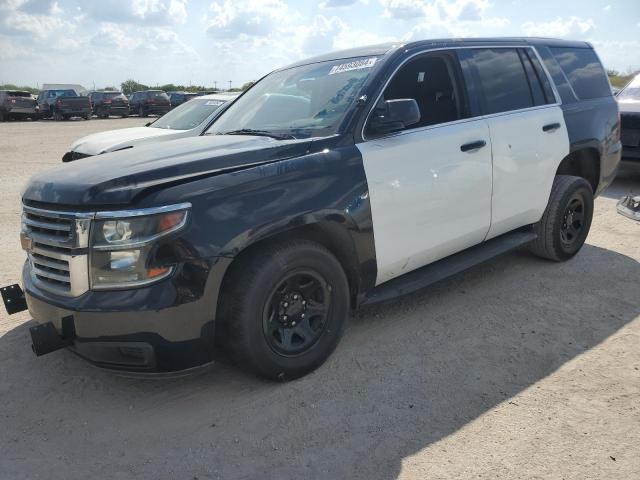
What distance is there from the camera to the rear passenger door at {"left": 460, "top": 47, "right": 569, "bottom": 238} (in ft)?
13.6

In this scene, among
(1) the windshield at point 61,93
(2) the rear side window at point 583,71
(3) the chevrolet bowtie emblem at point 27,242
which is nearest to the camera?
(3) the chevrolet bowtie emblem at point 27,242

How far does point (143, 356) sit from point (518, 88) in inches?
140

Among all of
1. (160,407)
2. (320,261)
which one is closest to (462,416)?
(320,261)

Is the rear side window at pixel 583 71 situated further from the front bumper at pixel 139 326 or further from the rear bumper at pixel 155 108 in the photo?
the rear bumper at pixel 155 108

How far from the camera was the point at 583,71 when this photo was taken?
17.0ft

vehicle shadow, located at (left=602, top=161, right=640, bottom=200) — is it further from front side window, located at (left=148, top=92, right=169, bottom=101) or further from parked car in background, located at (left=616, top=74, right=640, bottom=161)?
front side window, located at (left=148, top=92, right=169, bottom=101)

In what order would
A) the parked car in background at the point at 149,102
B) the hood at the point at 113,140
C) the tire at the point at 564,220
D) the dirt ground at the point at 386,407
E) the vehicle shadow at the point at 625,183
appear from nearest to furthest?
the dirt ground at the point at 386,407
the tire at the point at 564,220
the hood at the point at 113,140
the vehicle shadow at the point at 625,183
the parked car in background at the point at 149,102

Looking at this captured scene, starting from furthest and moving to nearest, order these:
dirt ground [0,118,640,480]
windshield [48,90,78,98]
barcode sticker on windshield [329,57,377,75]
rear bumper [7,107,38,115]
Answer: windshield [48,90,78,98] → rear bumper [7,107,38,115] → barcode sticker on windshield [329,57,377,75] → dirt ground [0,118,640,480]

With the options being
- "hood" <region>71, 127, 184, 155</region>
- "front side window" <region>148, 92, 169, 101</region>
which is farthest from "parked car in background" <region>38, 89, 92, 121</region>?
"hood" <region>71, 127, 184, 155</region>

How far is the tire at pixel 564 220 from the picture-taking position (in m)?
4.79

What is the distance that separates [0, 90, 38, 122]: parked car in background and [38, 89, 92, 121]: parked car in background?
706 mm

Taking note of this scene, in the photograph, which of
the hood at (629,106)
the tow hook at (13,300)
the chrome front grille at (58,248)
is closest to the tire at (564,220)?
the chrome front grille at (58,248)

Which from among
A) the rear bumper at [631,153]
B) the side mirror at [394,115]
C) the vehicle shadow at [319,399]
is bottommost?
the vehicle shadow at [319,399]

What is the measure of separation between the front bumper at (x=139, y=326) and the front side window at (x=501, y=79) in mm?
2602
